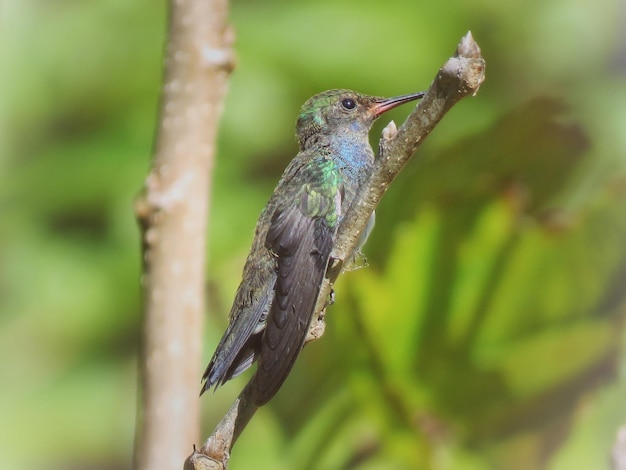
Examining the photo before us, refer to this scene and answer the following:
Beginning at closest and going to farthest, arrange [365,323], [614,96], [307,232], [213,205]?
1. [307,232]
2. [365,323]
3. [213,205]
4. [614,96]

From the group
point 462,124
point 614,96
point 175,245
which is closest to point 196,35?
point 175,245

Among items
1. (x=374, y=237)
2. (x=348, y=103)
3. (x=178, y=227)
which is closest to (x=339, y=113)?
(x=348, y=103)

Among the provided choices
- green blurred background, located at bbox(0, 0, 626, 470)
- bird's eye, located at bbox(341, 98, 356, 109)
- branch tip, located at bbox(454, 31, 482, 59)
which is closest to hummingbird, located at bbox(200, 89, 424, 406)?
bird's eye, located at bbox(341, 98, 356, 109)

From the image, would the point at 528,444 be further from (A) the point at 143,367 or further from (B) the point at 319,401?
(A) the point at 143,367

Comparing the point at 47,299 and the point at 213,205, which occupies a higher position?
the point at 213,205

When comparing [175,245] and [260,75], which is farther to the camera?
[260,75]

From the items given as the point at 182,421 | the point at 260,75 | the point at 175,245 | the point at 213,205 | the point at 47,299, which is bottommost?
the point at 182,421

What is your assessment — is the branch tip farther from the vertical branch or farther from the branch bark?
the vertical branch

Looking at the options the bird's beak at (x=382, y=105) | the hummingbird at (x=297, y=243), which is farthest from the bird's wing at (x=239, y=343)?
the bird's beak at (x=382, y=105)
